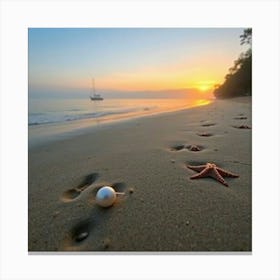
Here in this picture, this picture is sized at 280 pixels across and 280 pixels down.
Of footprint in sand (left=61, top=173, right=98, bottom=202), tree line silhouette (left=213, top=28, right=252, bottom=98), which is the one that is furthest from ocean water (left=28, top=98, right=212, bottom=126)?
footprint in sand (left=61, top=173, right=98, bottom=202)

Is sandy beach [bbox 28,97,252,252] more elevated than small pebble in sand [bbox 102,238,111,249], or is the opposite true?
sandy beach [bbox 28,97,252,252]

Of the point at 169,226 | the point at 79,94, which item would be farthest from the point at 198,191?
the point at 79,94

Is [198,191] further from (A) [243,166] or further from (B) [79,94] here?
(B) [79,94]

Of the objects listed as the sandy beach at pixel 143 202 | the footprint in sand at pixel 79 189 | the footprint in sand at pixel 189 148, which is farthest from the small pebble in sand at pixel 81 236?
the footprint in sand at pixel 189 148

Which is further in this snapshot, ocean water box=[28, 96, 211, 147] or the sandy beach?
ocean water box=[28, 96, 211, 147]

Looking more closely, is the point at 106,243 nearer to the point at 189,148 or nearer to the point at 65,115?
the point at 189,148

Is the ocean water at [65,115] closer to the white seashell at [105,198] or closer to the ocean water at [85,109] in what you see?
the ocean water at [85,109]

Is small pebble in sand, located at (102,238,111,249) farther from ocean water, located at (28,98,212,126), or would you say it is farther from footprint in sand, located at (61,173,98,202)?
ocean water, located at (28,98,212,126)

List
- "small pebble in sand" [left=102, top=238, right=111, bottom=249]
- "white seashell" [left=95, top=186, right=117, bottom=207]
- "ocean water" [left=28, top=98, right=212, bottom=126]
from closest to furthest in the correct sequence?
1. "small pebble in sand" [left=102, top=238, right=111, bottom=249]
2. "white seashell" [left=95, top=186, right=117, bottom=207]
3. "ocean water" [left=28, top=98, right=212, bottom=126]
